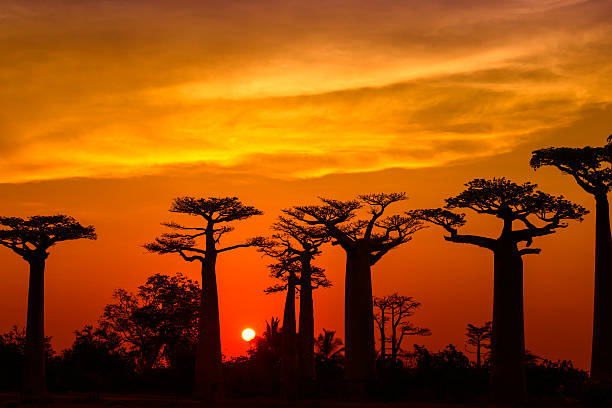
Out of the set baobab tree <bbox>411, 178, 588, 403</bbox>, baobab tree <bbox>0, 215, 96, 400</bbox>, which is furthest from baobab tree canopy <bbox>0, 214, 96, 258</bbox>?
baobab tree <bbox>411, 178, 588, 403</bbox>

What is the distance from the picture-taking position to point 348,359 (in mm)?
29453

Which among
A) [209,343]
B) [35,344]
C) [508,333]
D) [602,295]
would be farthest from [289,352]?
[602,295]

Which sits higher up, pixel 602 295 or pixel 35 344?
pixel 602 295

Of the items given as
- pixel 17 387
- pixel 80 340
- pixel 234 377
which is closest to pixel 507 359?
pixel 234 377

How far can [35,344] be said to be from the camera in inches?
1203

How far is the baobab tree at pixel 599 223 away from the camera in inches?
938

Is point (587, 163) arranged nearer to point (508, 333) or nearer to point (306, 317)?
point (508, 333)

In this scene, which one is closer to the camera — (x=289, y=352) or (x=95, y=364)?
(x=289, y=352)

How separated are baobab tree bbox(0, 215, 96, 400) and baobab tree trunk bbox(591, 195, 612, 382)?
19.1 metres

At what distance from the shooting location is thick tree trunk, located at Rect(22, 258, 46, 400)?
30.3 meters

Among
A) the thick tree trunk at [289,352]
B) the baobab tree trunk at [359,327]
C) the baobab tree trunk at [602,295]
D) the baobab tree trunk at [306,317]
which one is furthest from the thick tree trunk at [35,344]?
the baobab tree trunk at [602,295]

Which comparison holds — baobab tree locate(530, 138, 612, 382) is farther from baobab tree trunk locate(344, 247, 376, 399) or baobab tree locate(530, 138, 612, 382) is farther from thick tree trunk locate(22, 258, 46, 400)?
thick tree trunk locate(22, 258, 46, 400)

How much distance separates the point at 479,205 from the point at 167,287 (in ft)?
77.6

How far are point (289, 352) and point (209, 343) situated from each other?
355 cm
